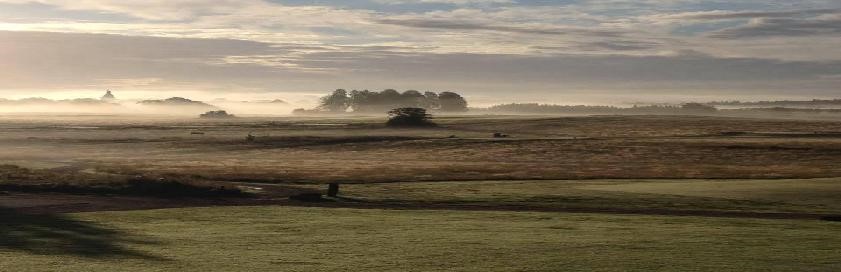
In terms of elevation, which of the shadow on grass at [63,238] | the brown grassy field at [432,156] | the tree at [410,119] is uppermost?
the tree at [410,119]

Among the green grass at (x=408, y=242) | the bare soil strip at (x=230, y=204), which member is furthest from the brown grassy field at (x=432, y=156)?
the green grass at (x=408, y=242)

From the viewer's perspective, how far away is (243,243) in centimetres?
2778

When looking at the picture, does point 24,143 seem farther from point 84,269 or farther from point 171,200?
point 84,269

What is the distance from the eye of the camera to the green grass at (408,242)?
23.7 meters

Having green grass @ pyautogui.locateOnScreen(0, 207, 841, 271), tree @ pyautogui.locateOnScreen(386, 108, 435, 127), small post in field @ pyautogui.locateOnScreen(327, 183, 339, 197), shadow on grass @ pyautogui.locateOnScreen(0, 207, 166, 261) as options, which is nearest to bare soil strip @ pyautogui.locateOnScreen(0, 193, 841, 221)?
small post in field @ pyautogui.locateOnScreen(327, 183, 339, 197)

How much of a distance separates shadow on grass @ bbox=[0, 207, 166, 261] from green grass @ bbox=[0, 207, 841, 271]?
0.03 metres

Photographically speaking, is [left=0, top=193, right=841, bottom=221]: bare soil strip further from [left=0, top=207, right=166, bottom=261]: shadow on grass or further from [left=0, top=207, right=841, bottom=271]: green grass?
[left=0, top=207, right=166, bottom=261]: shadow on grass

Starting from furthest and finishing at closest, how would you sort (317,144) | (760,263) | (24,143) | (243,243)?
(24,143) < (317,144) < (243,243) < (760,263)

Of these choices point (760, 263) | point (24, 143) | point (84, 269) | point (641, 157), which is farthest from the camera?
point (24, 143)

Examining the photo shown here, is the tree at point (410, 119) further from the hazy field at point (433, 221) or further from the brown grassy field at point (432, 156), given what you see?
the hazy field at point (433, 221)

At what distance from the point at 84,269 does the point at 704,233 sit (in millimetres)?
19083

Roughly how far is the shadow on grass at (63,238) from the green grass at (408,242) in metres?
0.03

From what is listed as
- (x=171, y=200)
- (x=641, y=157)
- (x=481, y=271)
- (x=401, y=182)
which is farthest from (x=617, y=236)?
(x=641, y=157)

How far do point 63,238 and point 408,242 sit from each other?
1036 cm
